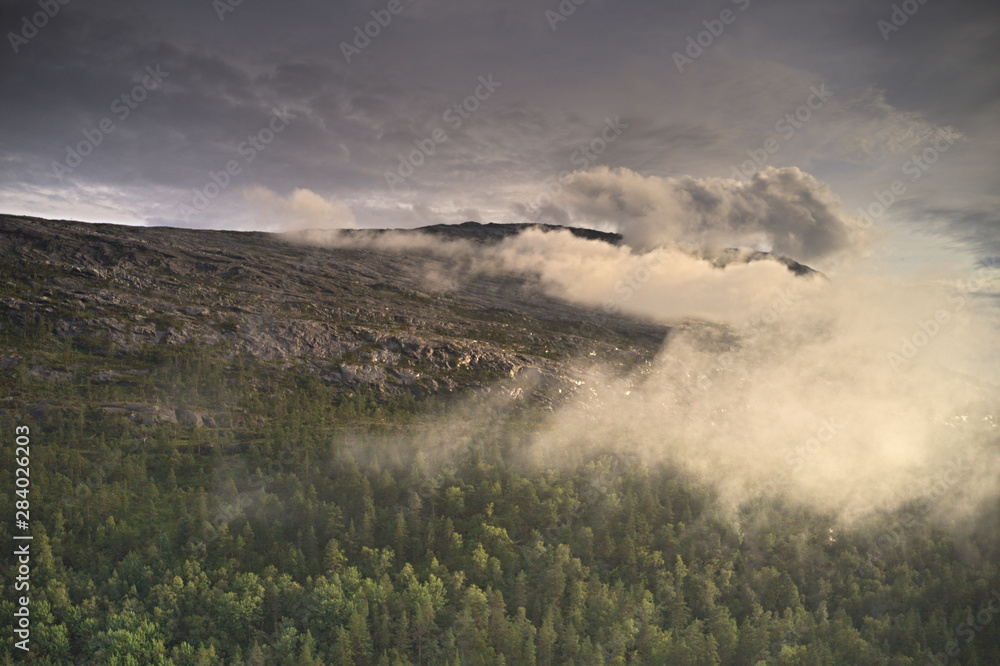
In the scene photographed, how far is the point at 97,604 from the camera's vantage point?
3976 inches

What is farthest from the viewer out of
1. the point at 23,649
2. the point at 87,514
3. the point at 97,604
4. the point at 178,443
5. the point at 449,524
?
the point at 178,443

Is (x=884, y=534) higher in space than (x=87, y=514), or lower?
lower

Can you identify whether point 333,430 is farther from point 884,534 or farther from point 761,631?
point 884,534

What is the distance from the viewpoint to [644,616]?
11562 cm

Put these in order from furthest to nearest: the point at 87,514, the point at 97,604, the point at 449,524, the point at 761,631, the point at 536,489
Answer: the point at 536,489 → the point at 449,524 → the point at 87,514 → the point at 761,631 → the point at 97,604

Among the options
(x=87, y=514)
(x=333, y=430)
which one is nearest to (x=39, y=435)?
(x=87, y=514)

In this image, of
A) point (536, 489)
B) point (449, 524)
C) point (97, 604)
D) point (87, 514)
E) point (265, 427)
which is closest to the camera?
point (97, 604)

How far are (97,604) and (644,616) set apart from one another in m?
110

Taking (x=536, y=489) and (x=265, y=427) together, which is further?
(x=265, y=427)

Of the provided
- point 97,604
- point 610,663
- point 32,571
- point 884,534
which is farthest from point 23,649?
point 884,534

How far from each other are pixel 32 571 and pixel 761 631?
15098 cm

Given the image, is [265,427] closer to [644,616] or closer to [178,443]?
[178,443]

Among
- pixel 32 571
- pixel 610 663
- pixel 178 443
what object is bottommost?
pixel 610 663

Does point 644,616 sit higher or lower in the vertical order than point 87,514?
lower
